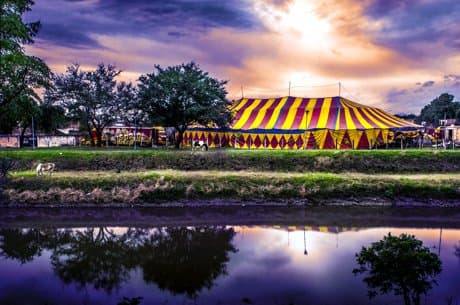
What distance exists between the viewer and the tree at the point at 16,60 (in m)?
8.24

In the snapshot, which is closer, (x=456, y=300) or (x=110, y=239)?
(x=456, y=300)

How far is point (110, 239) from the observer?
27.7ft

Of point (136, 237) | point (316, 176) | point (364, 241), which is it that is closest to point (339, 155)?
point (316, 176)

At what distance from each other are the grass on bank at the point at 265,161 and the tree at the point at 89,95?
748cm

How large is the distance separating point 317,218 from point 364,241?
2342 millimetres

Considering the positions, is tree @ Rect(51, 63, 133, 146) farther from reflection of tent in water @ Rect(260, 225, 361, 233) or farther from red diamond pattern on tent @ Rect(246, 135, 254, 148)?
reflection of tent in water @ Rect(260, 225, 361, 233)

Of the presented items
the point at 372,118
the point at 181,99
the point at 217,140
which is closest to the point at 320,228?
the point at 181,99

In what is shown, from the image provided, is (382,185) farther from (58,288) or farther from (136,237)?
(58,288)

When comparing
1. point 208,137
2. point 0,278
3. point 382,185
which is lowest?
point 0,278

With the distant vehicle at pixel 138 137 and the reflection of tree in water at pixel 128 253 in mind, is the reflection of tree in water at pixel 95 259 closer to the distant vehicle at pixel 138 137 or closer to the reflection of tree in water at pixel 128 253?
the reflection of tree in water at pixel 128 253

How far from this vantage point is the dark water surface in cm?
530

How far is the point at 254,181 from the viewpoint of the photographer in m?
12.9

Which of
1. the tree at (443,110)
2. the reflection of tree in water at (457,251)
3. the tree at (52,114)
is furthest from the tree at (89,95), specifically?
the tree at (443,110)

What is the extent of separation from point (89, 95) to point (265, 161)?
517 inches
